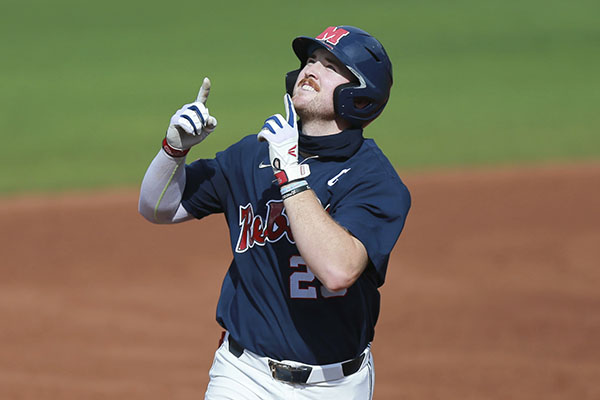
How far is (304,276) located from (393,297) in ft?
14.9

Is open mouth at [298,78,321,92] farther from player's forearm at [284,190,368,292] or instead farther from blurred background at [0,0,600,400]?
blurred background at [0,0,600,400]

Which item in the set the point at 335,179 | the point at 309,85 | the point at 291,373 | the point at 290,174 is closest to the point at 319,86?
the point at 309,85

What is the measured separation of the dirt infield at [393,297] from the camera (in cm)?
660

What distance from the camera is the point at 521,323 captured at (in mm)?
7574

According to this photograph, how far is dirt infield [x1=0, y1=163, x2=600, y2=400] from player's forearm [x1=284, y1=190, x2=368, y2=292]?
128 inches

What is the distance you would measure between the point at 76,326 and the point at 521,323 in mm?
3789

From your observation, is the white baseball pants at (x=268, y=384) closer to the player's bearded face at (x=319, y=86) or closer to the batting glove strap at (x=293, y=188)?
the batting glove strap at (x=293, y=188)

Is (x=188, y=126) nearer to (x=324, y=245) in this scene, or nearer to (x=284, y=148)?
(x=284, y=148)

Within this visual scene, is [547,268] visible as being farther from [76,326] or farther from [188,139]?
[188,139]

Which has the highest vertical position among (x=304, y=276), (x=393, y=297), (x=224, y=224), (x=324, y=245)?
(x=324, y=245)

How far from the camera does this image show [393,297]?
8.15m

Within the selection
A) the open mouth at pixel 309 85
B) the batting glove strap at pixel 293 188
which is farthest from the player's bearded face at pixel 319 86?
the batting glove strap at pixel 293 188

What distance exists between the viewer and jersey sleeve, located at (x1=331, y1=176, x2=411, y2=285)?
346 centimetres

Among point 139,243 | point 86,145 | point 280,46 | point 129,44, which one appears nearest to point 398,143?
point 86,145
